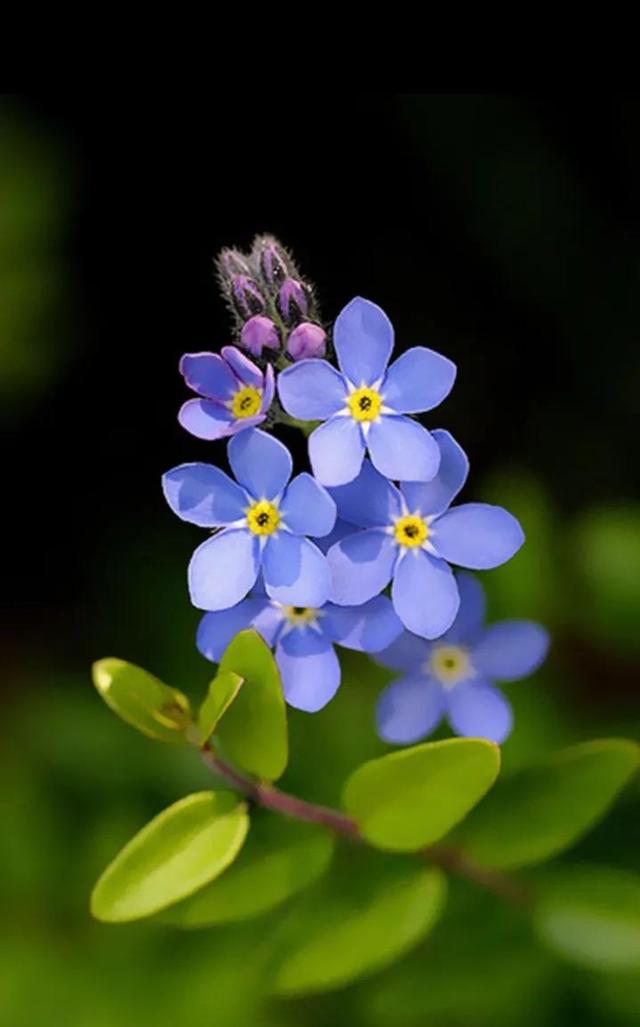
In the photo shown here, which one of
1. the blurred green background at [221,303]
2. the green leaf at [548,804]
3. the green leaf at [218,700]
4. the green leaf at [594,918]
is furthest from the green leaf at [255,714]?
the blurred green background at [221,303]

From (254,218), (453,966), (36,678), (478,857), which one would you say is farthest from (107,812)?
(254,218)

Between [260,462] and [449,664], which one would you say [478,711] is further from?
[260,462]

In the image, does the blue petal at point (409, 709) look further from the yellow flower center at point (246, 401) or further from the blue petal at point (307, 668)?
the yellow flower center at point (246, 401)

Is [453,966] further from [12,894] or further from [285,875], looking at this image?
[12,894]

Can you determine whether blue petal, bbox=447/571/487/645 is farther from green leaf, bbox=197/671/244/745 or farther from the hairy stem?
green leaf, bbox=197/671/244/745

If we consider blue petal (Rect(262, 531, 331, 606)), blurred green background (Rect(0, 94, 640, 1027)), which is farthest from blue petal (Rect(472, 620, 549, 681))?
blurred green background (Rect(0, 94, 640, 1027))

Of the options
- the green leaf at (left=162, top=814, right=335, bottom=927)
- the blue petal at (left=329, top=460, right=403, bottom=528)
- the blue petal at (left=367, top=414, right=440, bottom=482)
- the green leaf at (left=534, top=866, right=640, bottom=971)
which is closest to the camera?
the blue petal at (left=367, top=414, right=440, bottom=482)
